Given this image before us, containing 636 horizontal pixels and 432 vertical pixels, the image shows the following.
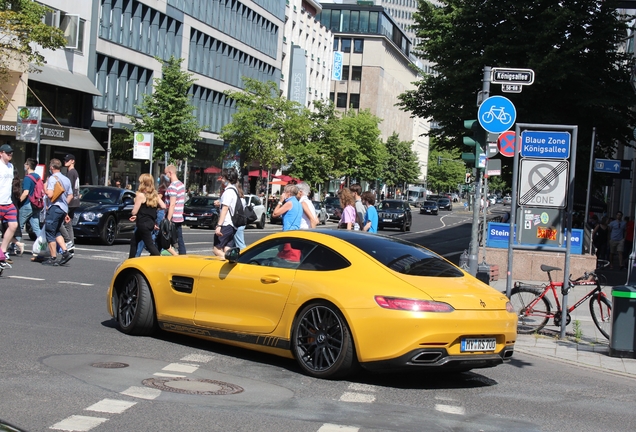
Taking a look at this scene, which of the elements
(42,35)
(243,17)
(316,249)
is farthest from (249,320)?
(243,17)

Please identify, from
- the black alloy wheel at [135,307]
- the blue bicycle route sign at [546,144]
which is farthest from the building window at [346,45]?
the black alloy wheel at [135,307]

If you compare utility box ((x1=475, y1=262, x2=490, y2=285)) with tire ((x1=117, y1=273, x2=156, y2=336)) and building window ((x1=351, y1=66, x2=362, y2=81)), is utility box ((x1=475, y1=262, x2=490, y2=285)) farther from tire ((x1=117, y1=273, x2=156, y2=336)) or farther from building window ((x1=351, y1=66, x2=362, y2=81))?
building window ((x1=351, y1=66, x2=362, y2=81))

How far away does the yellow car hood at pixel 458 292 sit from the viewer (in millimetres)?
7910

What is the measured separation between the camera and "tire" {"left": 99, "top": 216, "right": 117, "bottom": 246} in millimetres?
22833

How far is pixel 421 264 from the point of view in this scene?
28.0 feet

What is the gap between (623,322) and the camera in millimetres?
10945

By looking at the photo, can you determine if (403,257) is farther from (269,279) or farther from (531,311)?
(531,311)

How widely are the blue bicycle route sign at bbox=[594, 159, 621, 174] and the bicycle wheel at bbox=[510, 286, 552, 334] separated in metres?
16.4

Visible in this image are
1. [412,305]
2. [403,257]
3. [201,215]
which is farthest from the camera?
[201,215]

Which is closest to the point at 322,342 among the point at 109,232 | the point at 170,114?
the point at 109,232

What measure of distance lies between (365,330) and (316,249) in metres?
1.16

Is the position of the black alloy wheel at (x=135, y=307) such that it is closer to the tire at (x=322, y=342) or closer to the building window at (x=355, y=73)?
the tire at (x=322, y=342)

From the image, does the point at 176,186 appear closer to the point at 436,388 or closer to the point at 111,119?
the point at 436,388

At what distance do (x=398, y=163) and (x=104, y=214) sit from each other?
101442 mm
